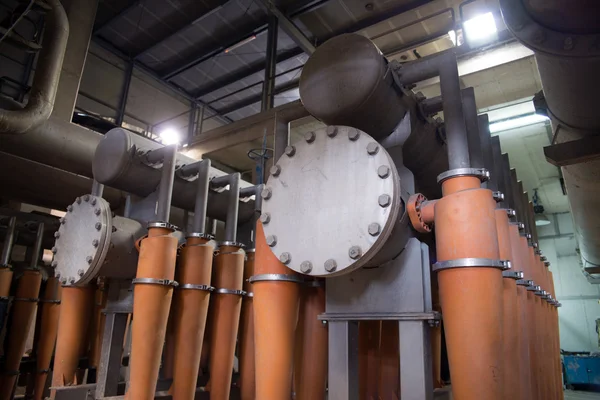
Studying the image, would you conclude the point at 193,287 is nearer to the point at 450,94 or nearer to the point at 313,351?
the point at 313,351

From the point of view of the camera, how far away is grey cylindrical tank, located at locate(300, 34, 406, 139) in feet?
4.41

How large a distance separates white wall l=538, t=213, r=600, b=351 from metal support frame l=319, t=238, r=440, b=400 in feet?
28.3

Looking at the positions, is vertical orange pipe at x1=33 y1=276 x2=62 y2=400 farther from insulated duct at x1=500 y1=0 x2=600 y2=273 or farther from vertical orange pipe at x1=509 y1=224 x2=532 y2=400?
insulated duct at x1=500 y1=0 x2=600 y2=273

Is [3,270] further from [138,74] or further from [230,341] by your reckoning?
[138,74]

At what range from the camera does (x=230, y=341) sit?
2.12 meters

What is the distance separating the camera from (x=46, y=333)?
3209 millimetres

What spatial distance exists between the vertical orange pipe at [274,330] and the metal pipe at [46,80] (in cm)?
203

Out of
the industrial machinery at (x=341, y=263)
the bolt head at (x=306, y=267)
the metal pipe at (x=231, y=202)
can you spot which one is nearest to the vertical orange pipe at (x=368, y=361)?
the industrial machinery at (x=341, y=263)

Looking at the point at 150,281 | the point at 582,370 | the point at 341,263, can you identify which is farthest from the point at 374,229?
the point at 582,370

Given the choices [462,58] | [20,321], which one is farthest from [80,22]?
[462,58]

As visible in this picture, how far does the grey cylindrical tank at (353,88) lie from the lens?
4.41 ft

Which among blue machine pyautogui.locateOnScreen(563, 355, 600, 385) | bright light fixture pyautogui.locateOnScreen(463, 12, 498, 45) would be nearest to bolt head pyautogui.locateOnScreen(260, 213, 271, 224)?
bright light fixture pyautogui.locateOnScreen(463, 12, 498, 45)

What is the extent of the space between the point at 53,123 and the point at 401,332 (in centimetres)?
265

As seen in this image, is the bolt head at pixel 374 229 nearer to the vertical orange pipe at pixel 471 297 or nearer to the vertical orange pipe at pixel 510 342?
the vertical orange pipe at pixel 471 297
